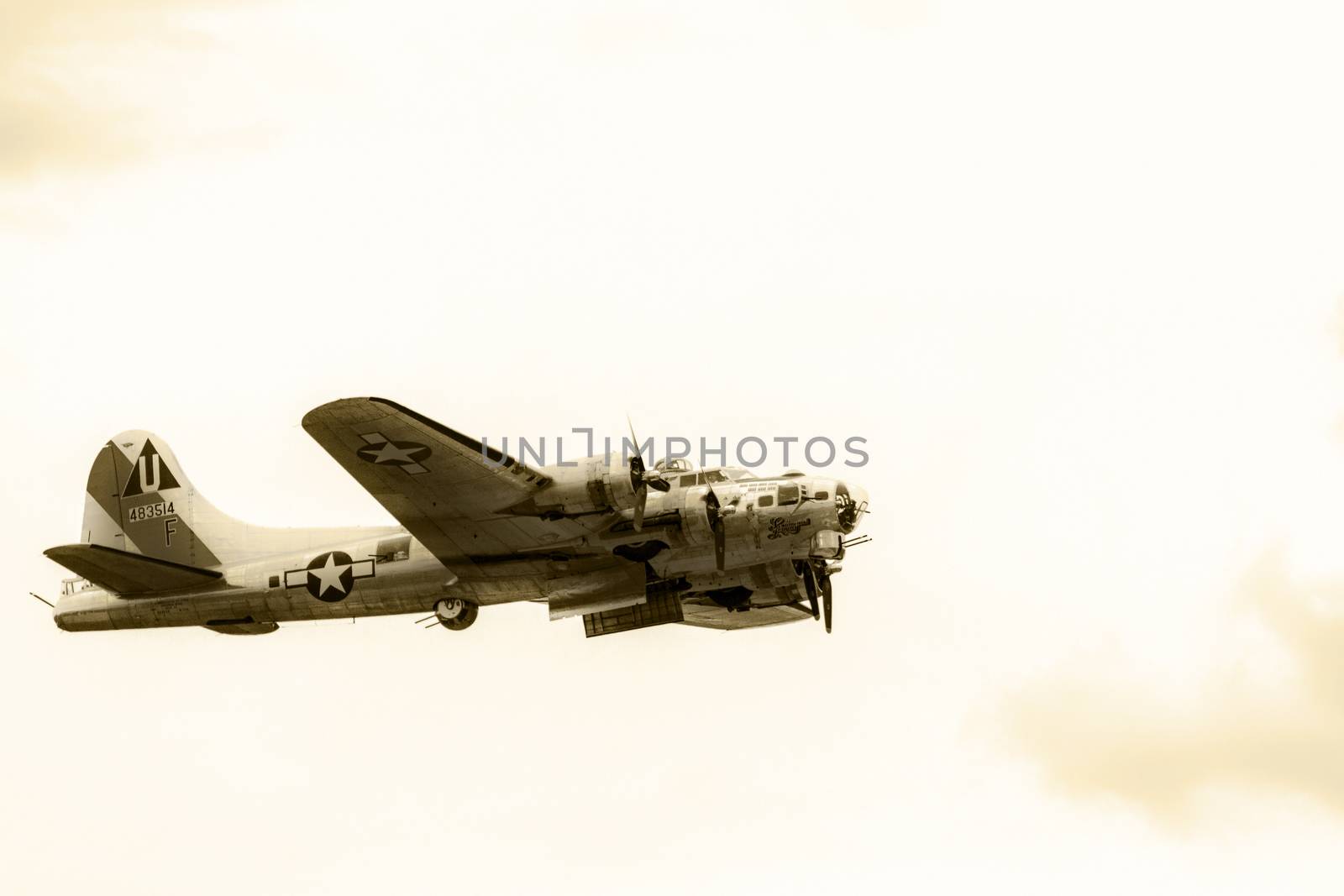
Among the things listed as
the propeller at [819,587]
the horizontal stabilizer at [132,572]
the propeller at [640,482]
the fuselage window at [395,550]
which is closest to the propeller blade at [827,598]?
the propeller at [819,587]

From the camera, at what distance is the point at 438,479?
34.4 meters

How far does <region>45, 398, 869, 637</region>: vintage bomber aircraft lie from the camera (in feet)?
112

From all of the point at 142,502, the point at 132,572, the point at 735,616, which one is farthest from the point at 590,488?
the point at 142,502

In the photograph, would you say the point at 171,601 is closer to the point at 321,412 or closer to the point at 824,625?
the point at 321,412

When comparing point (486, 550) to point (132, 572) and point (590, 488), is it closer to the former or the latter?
point (590, 488)

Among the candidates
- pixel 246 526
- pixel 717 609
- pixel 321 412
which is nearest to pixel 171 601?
pixel 246 526

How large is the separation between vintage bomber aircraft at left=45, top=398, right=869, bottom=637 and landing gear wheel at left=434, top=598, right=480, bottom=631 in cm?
4

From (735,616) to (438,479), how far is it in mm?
8834

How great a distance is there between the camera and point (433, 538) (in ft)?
118

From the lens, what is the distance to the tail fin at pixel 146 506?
40.5m

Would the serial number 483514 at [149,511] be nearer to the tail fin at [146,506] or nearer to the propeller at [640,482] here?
the tail fin at [146,506]

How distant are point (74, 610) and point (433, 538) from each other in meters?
9.06

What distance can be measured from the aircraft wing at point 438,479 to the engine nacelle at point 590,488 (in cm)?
29

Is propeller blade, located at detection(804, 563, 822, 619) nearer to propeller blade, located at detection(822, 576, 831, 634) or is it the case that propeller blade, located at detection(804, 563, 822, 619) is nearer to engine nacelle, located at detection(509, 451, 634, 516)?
propeller blade, located at detection(822, 576, 831, 634)
